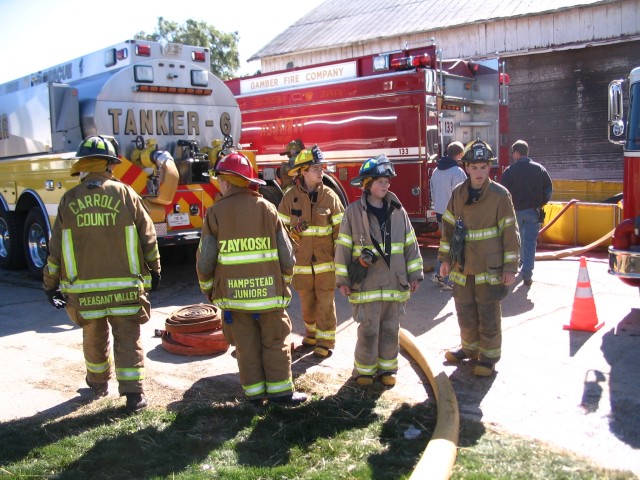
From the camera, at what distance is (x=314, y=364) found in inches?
220

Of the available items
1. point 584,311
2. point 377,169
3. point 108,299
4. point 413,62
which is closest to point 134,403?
point 108,299

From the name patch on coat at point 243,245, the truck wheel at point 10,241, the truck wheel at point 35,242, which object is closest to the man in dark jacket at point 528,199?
the name patch on coat at point 243,245

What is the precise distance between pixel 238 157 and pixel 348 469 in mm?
2081

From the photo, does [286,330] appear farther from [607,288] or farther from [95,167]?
[607,288]

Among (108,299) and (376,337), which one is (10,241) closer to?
(108,299)

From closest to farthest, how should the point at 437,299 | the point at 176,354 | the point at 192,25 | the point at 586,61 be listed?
the point at 176,354, the point at 437,299, the point at 586,61, the point at 192,25

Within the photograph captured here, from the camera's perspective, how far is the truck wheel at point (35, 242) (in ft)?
30.3

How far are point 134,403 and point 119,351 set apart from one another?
1.20 feet

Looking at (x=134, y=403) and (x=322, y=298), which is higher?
(x=322, y=298)

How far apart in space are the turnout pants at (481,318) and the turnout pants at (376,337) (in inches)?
24.4

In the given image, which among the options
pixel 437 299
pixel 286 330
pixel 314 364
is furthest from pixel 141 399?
pixel 437 299

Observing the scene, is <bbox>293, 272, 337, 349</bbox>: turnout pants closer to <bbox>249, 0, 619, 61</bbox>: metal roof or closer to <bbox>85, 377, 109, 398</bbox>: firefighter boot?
<bbox>85, 377, 109, 398</bbox>: firefighter boot

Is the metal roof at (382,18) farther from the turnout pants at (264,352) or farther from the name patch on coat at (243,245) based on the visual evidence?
the turnout pants at (264,352)

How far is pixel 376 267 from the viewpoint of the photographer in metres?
4.95
